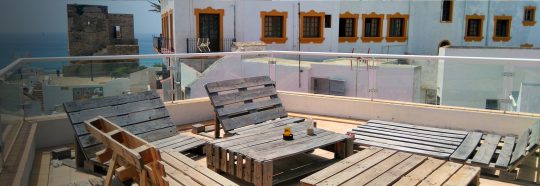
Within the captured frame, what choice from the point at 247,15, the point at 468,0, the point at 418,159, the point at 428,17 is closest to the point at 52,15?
the point at 247,15

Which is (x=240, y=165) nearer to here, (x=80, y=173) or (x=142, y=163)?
(x=142, y=163)

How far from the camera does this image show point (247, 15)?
27.0 meters

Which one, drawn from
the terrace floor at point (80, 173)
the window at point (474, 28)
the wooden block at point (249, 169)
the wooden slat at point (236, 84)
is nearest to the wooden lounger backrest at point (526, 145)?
the terrace floor at point (80, 173)

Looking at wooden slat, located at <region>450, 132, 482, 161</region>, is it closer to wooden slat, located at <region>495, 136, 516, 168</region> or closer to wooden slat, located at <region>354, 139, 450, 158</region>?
wooden slat, located at <region>354, 139, 450, 158</region>

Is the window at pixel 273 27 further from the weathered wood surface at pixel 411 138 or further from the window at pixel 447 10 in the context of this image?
the weathered wood surface at pixel 411 138

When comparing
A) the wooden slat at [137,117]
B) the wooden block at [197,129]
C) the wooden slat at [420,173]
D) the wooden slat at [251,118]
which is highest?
the wooden slat at [137,117]

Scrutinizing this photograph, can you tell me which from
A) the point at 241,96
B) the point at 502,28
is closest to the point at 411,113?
the point at 241,96

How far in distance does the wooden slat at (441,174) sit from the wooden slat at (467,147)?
2.29 feet

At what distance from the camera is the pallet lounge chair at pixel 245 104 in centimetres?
586

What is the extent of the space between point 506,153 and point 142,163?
152 inches

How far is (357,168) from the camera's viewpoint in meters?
3.92

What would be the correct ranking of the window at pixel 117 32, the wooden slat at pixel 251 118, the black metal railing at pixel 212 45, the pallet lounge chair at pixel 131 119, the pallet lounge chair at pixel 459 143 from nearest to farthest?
the pallet lounge chair at pixel 459 143, the pallet lounge chair at pixel 131 119, the wooden slat at pixel 251 118, the black metal railing at pixel 212 45, the window at pixel 117 32

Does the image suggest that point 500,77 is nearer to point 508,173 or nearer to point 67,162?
point 508,173

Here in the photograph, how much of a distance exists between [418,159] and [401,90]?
3.15m
